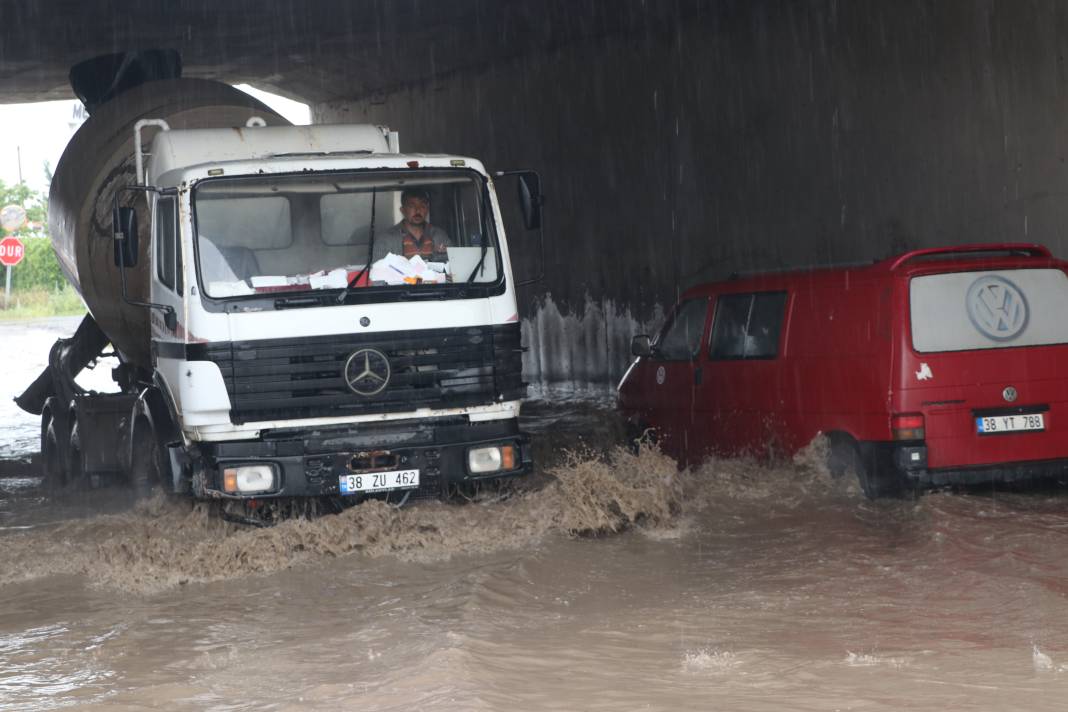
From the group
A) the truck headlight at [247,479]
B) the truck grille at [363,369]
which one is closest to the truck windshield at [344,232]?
the truck grille at [363,369]

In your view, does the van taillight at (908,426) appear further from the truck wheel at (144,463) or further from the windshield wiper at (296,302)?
the truck wheel at (144,463)

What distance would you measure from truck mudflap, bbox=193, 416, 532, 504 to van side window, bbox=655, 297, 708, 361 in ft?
8.79

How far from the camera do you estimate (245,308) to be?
802 centimetres

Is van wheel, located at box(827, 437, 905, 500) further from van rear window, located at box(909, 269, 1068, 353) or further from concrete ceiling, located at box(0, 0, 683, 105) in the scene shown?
concrete ceiling, located at box(0, 0, 683, 105)

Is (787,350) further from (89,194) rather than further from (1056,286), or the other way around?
(89,194)

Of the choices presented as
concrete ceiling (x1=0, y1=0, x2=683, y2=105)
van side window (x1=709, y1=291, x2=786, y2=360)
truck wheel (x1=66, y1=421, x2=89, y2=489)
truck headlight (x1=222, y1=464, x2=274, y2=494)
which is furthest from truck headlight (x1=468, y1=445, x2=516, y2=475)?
concrete ceiling (x1=0, y1=0, x2=683, y2=105)

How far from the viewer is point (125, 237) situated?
8.62 metres

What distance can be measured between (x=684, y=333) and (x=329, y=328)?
3772mm

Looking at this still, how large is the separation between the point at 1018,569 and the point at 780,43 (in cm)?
859

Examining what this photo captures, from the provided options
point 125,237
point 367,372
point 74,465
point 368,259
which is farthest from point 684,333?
point 74,465

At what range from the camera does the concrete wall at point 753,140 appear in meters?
11.6

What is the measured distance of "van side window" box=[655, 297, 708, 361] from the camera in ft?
35.1

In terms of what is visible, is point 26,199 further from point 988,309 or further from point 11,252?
point 988,309

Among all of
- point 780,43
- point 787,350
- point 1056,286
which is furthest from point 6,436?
point 1056,286
